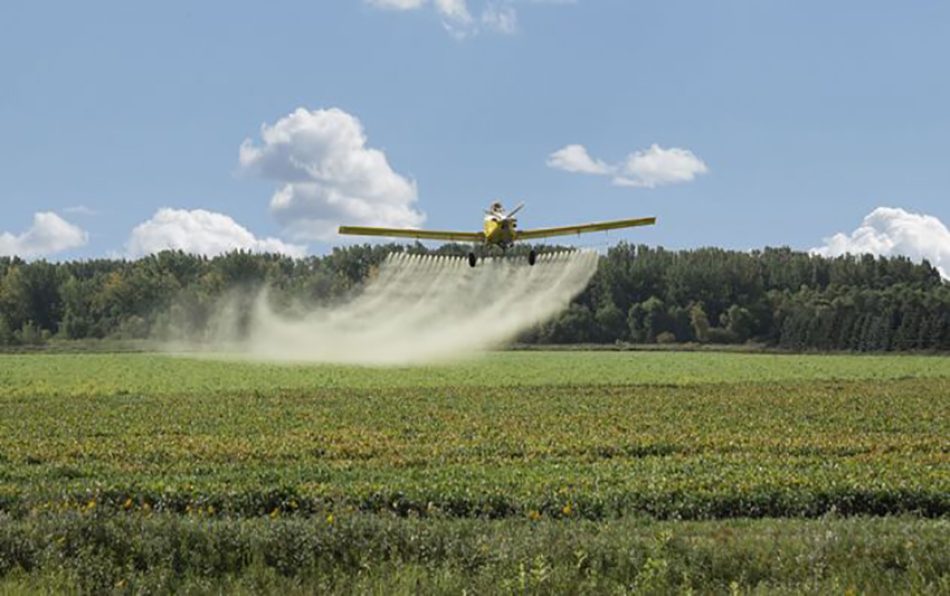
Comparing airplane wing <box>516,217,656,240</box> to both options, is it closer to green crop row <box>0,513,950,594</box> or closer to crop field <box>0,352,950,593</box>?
crop field <box>0,352,950,593</box>

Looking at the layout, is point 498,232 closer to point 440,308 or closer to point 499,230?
point 499,230

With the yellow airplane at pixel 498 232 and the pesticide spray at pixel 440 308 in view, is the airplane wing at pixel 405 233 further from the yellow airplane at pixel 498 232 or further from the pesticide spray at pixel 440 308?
the pesticide spray at pixel 440 308

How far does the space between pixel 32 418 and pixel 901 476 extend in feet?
104

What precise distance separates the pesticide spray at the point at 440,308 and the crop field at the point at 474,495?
25.3 meters

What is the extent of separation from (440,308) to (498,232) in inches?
1353

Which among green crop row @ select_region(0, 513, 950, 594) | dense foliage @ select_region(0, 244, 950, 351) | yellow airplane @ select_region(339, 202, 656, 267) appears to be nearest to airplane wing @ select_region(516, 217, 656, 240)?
yellow airplane @ select_region(339, 202, 656, 267)

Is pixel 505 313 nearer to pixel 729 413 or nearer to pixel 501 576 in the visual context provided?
pixel 729 413

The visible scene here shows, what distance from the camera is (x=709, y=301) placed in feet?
420

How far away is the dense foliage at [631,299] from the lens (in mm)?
115688

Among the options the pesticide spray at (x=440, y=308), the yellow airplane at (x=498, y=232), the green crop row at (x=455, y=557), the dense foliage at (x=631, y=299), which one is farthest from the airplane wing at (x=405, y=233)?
the dense foliage at (x=631, y=299)

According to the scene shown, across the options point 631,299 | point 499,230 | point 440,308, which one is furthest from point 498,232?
point 631,299

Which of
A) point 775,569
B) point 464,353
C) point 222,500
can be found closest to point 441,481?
point 222,500

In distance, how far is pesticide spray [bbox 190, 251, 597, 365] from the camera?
7075 centimetres

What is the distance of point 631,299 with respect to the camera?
396 ft
